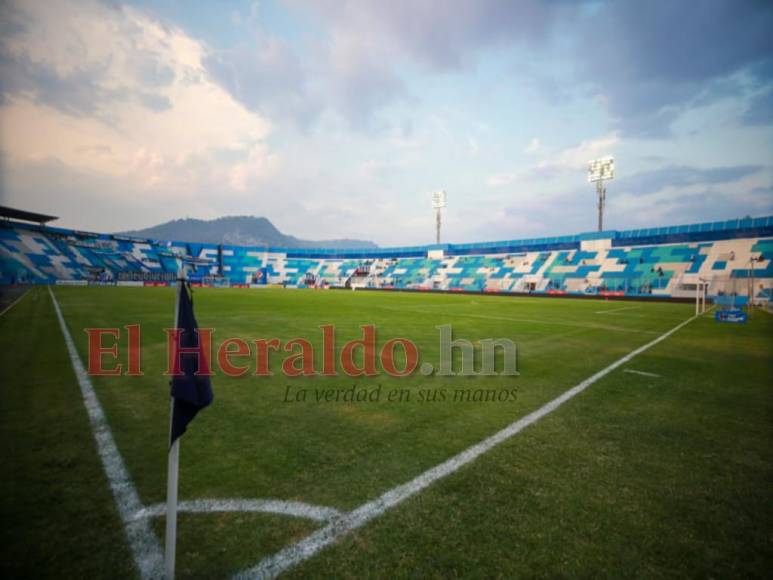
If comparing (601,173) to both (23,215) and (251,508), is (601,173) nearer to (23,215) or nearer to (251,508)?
(251,508)

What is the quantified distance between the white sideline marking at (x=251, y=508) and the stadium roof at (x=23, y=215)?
66.1 meters

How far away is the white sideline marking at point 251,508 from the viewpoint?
2.49 metres

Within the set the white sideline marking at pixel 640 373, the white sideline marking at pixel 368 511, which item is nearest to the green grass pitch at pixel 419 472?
the white sideline marking at pixel 368 511

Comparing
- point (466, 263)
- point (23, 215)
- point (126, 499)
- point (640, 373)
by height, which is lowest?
point (640, 373)

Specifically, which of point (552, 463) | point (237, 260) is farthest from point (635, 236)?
point (237, 260)

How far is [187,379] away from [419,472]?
209 cm

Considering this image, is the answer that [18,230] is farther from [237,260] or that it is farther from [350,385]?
[350,385]

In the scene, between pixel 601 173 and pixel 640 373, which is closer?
pixel 640 373

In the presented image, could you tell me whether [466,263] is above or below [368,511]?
above

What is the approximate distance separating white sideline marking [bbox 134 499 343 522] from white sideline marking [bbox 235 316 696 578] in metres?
0.14

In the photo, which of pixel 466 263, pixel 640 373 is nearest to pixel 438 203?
pixel 466 263

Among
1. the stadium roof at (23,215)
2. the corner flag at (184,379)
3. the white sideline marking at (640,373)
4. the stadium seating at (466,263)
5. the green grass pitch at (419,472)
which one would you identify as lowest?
the white sideline marking at (640,373)

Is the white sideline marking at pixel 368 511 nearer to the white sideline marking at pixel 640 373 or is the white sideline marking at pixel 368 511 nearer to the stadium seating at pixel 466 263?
the white sideline marking at pixel 640 373

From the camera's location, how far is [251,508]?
2570 millimetres
